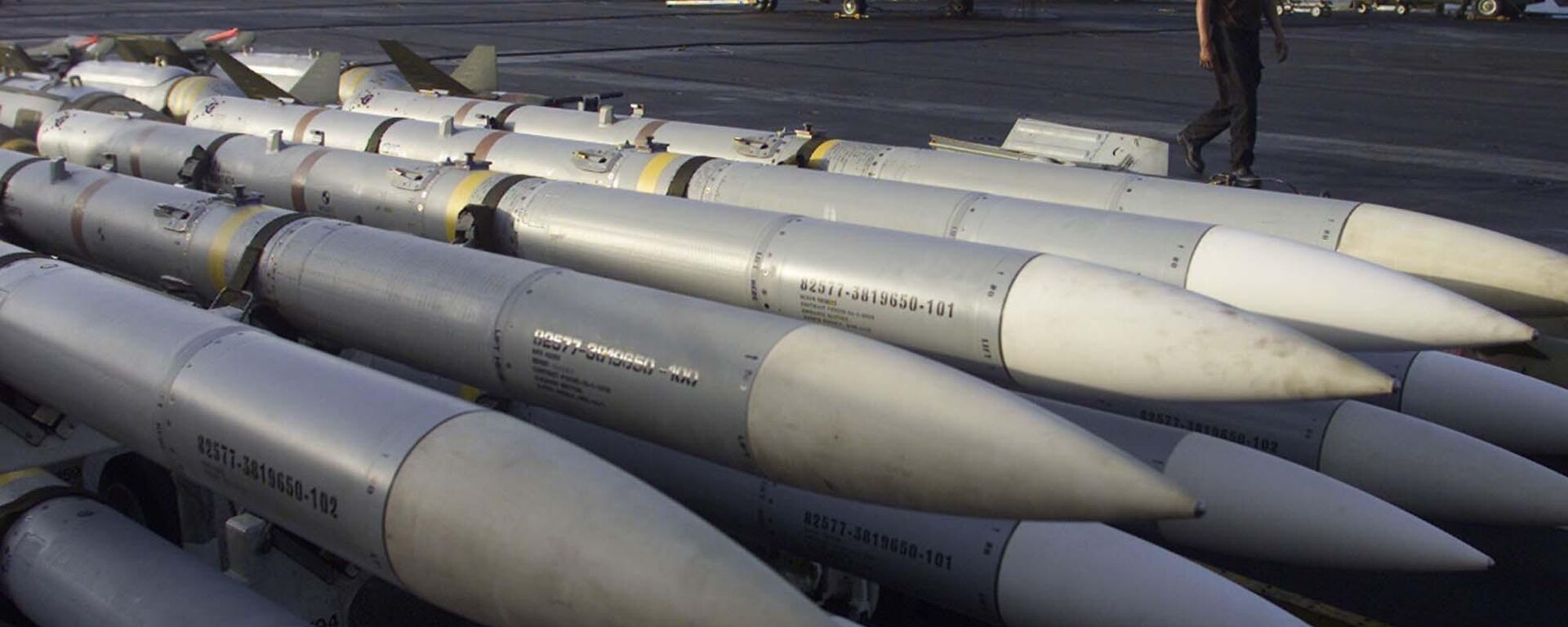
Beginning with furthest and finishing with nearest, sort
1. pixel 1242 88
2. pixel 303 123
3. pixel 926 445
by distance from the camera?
Result: pixel 1242 88 < pixel 303 123 < pixel 926 445

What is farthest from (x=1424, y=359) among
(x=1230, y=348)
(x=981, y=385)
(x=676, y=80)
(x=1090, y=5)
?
(x=1090, y=5)

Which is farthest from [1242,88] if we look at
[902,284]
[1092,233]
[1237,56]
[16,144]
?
[16,144]

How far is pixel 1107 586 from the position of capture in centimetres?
652

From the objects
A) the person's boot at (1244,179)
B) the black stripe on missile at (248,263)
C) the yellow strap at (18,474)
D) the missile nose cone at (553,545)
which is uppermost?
the black stripe on missile at (248,263)

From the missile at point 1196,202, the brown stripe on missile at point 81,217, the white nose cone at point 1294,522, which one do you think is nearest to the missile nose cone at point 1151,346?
the white nose cone at point 1294,522

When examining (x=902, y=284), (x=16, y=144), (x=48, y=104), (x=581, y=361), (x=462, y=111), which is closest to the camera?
(x=581, y=361)

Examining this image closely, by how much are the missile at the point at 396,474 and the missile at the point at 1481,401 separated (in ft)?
18.6

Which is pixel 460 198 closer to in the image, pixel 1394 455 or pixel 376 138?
pixel 376 138

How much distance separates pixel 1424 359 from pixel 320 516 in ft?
23.5

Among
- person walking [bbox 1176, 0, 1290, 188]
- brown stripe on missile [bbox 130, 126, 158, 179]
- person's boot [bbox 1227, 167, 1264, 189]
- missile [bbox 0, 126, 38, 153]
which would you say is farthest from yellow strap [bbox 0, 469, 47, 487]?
person walking [bbox 1176, 0, 1290, 188]

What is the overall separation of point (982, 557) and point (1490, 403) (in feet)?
13.3

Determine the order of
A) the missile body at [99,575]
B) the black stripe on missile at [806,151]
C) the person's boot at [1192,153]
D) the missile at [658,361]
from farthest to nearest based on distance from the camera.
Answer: the person's boot at [1192,153] → the black stripe on missile at [806,151] → the missile body at [99,575] → the missile at [658,361]

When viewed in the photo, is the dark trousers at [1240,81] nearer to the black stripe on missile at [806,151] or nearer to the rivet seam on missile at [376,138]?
the black stripe on missile at [806,151]

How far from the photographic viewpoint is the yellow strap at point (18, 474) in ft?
24.1
